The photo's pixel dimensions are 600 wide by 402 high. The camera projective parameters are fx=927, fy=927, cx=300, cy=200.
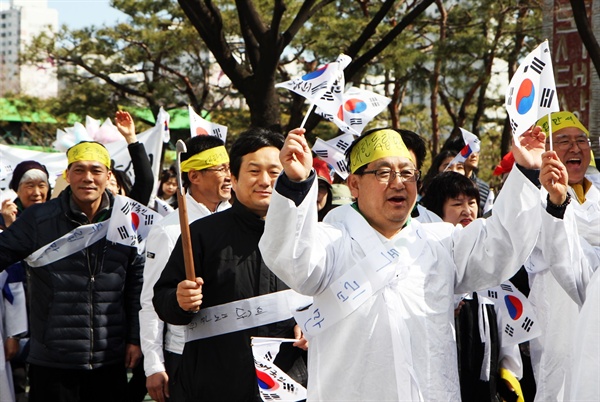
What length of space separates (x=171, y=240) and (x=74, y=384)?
1138mm

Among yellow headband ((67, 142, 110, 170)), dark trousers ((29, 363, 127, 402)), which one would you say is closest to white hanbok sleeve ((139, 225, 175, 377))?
dark trousers ((29, 363, 127, 402))

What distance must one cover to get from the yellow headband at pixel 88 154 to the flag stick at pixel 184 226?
5.70 feet

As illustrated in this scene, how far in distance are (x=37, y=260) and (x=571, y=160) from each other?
115 inches

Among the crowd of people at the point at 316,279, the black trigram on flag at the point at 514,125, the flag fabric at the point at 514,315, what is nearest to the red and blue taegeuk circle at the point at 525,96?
the black trigram on flag at the point at 514,125

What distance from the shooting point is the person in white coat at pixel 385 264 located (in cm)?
302

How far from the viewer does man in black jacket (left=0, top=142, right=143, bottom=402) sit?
515 centimetres

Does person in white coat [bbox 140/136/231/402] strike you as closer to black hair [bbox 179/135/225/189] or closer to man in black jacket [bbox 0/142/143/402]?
black hair [bbox 179/135/225/189]

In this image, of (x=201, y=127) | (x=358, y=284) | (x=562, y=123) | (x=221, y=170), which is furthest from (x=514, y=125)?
(x=201, y=127)

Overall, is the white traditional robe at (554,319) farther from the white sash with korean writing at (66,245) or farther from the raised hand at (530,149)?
the white sash with korean writing at (66,245)

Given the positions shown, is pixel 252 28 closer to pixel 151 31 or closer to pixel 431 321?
pixel 431 321

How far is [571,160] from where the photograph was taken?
463 centimetres

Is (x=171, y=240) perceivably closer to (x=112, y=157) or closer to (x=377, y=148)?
(x=377, y=148)

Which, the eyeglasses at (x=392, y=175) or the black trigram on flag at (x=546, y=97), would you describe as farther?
the black trigram on flag at (x=546, y=97)

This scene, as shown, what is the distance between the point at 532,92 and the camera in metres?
3.75
